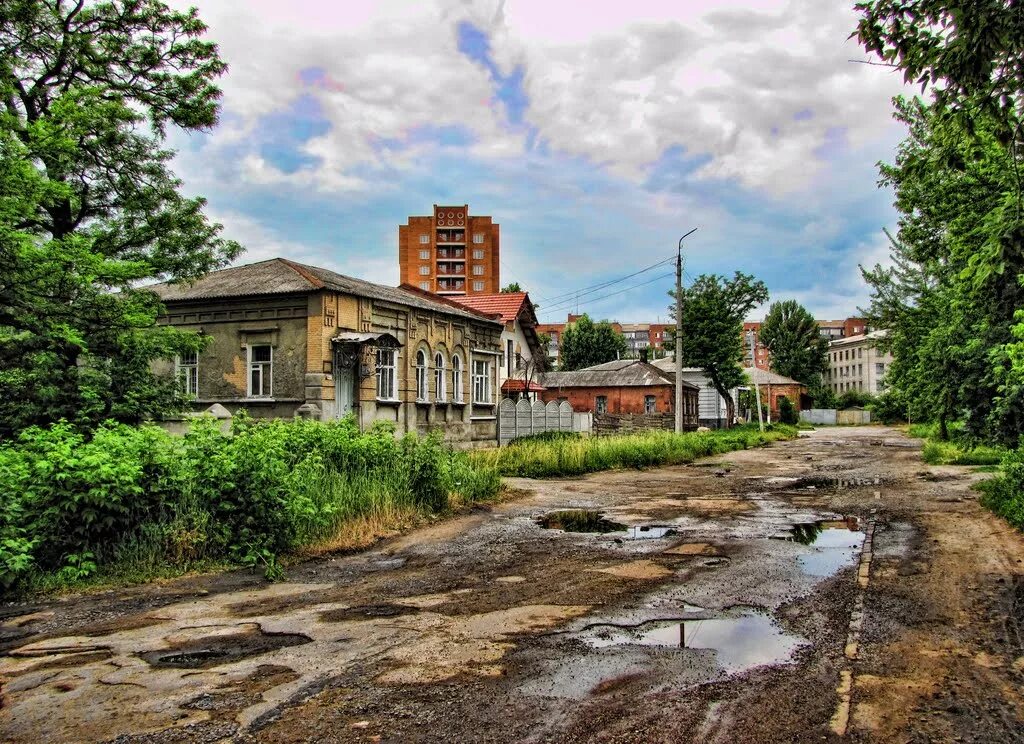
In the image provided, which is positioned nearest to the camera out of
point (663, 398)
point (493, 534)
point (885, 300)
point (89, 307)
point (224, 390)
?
point (493, 534)

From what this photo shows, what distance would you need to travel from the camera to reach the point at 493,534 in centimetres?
1010

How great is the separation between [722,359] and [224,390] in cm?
3290

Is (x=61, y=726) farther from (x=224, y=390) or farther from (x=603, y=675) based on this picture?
(x=224, y=390)

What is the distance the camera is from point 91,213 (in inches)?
560

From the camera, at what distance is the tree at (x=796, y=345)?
89.4 m

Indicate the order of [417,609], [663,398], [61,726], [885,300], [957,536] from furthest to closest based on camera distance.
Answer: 1. [663,398]
2. [885,300]
3. [957,536]
4. [417,609]
5. [61,726]

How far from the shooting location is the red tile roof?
119ft

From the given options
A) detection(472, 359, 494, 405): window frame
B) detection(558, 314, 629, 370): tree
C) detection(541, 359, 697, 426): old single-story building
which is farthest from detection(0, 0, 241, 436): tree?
detection(558, 314, 629, 370): tree

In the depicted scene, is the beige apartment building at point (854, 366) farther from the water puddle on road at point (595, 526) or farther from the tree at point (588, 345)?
the water puddle on road at point (595, 526)

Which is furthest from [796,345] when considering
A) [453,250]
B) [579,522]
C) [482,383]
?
[579,522]

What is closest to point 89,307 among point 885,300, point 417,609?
point 417,609

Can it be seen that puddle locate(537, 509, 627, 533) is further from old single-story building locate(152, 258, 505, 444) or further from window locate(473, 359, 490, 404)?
window locate(473, 359, 490, 404)

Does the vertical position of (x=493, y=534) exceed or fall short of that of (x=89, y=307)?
it falls short

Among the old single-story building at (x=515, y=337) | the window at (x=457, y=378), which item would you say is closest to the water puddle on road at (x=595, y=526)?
the window at (x=457, y=378)
